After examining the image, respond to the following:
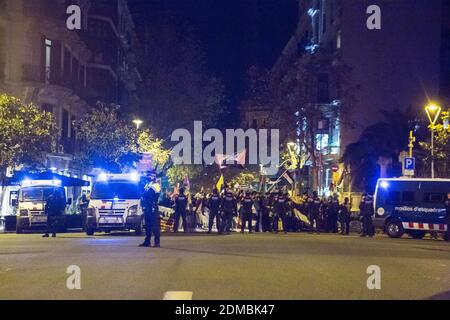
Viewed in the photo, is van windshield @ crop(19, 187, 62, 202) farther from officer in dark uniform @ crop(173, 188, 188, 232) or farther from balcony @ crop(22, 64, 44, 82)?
balcony @ crop(22, 64, 44, 82)

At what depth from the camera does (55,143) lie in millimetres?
42344

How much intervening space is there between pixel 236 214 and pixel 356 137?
85.5 ft

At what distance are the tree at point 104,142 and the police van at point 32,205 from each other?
13.2 meters

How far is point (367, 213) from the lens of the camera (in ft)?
101

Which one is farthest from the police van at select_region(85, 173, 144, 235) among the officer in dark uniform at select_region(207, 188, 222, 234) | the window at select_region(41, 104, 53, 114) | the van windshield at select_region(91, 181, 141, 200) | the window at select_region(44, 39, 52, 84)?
the window at select_region(41, 104, 53, 114)

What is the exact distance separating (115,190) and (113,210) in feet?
3.58

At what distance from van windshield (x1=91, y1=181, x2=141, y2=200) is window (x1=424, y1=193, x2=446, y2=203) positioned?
37.5 feet

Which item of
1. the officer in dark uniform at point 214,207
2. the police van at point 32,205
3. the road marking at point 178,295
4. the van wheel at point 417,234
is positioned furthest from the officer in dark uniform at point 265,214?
the road marking at point 178,295

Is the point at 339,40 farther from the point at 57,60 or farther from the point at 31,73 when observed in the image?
the point at 31,73

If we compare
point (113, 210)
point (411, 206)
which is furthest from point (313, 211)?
point (113, 210)

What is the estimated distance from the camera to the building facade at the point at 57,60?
41.0m

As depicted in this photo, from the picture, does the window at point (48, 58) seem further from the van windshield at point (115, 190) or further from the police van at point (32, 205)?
the van windshield at point (115, 190)

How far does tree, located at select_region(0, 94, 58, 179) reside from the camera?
33.8 meters
